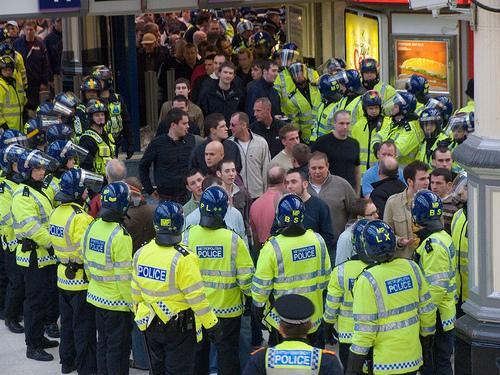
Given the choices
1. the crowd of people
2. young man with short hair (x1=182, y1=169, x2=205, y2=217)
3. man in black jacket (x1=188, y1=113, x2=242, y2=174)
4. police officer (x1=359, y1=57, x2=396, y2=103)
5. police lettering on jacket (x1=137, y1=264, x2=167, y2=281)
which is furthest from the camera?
police officer (x1=359, y1=57, x2=396, y2=103)

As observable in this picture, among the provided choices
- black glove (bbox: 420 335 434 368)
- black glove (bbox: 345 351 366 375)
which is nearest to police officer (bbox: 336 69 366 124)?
black glove (bbox: 420 335 434 368)

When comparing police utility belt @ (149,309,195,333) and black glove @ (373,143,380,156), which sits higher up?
black glove @ (373,143,380,156)

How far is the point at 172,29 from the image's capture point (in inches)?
1019

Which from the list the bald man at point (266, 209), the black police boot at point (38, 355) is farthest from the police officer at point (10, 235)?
the bald man at point (266, 209)

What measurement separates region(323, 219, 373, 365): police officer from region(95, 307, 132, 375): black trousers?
6.35ft

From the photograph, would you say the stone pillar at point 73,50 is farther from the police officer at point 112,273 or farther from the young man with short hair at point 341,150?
the police officer at point 112,273

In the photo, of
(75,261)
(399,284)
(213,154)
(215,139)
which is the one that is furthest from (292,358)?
(215,139)

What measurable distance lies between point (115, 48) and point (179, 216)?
9357 mm

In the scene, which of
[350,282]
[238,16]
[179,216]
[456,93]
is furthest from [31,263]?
[238,16]

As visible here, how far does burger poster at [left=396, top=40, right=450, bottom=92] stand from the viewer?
1781 cm

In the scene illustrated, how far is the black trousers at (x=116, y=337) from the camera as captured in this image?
1170 cm

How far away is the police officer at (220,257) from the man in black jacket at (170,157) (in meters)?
3.93

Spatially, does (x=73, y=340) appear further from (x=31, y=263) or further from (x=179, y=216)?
(x=179, y=216)

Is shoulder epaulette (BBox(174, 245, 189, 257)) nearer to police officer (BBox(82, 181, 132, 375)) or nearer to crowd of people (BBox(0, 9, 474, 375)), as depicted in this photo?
crowd of people (BBox(0, 9, 474, 375))
